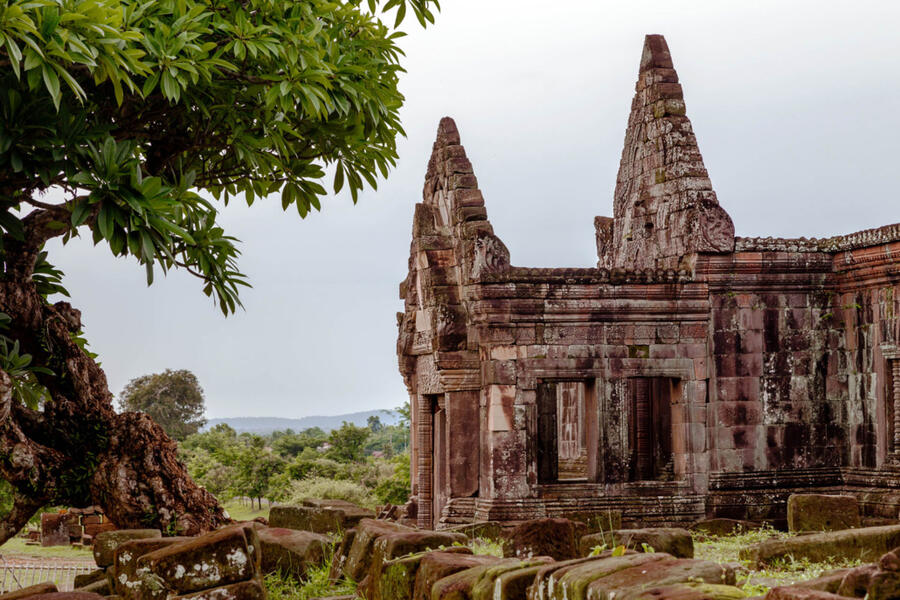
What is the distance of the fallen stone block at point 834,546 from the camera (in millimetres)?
7723

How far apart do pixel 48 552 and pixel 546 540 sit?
46.4 ft

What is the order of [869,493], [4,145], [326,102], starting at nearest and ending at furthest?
[4,145]
[326,102]
[869,493]

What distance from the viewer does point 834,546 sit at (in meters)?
8.02

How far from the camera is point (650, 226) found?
48.2 feet

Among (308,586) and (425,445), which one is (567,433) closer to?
(425,445)

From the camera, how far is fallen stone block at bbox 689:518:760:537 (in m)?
12.6

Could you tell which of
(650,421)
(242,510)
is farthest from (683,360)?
(242,510)

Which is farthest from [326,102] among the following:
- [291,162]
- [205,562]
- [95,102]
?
[205,562]

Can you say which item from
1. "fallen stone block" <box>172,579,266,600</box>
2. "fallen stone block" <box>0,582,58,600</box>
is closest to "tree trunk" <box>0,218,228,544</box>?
"fallen stone block" <box>0,582,58,600</box>

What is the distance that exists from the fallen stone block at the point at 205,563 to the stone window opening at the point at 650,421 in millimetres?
10303

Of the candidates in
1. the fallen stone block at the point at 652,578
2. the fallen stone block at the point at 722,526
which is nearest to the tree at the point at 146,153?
the fallen stone block at the point at 652,578

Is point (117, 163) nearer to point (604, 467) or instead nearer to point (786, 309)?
point (604, 467)

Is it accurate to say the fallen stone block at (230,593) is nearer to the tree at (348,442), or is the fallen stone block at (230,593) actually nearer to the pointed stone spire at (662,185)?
the pointed stone spire at (662,185)

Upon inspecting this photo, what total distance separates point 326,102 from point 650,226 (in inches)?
334
